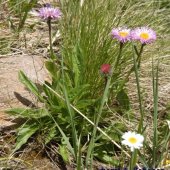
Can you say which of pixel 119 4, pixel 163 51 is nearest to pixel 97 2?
pixel 119 4

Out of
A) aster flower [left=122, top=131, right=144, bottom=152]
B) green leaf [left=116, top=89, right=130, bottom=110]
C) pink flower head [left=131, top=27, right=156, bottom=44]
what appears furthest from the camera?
green leaf [left=116, top=89, right=130, bottom=110]

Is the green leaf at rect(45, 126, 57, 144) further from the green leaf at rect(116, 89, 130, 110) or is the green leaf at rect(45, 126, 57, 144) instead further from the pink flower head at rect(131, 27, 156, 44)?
the pink flower head at rect(131, 27, 156, 44)

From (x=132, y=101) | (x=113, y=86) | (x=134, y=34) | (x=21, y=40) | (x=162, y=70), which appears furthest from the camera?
(x=21, y=40)

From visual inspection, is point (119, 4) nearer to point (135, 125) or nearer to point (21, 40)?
point (21, 40)

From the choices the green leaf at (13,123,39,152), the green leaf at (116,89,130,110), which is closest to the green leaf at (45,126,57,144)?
the green leaf at (13,123,39,152)

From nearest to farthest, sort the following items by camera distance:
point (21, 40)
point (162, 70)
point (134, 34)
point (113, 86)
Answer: point (134, 34) < point (113, 86) < point (162, 70) < point (21, 40)

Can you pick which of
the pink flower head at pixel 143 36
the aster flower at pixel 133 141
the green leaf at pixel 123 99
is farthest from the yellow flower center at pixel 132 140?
the green leaf at pixel 123 99

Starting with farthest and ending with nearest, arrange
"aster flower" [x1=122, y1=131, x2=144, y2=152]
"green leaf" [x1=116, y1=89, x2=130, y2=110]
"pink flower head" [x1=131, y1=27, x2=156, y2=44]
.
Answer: "green leaf" [x1=116, y1=89, x2=130, y2=110] < "pink flower head" [x1=131, y1=27, x2=156, y2=44] < "aster flower" [x1=122, y1=131, x2=144, y2=152]

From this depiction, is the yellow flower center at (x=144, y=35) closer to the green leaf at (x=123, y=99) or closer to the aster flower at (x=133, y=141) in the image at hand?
the green leaf at (x=123, y=99)
